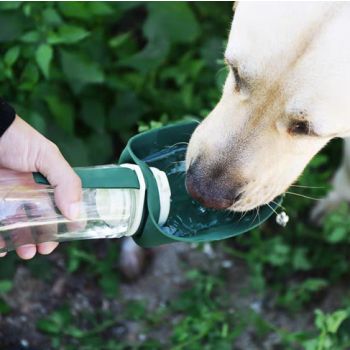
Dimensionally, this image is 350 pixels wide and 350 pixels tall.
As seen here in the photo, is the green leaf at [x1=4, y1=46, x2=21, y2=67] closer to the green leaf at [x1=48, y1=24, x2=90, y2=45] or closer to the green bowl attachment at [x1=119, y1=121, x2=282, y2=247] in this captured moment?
the green leaf at [x1=48, y1=24, x2=90, y2=45]

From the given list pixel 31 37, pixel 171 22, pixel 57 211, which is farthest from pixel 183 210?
pixel 171 22

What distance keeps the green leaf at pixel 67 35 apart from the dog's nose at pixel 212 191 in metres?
0.69

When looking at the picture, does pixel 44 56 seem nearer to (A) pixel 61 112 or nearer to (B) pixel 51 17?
(B) pixel 51 17

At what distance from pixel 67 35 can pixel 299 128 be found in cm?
87

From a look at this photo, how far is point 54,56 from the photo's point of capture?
244 centimetres

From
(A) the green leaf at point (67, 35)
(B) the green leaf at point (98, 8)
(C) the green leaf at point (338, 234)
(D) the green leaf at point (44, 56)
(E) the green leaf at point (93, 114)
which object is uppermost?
(B) the green leaf at point (98, 8)

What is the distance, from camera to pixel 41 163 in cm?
175

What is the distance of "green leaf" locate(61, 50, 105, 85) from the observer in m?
2.33

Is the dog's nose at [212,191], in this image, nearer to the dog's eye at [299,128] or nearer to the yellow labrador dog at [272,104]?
the yellow labrador dog at [272,104]

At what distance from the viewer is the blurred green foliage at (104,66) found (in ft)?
7.44

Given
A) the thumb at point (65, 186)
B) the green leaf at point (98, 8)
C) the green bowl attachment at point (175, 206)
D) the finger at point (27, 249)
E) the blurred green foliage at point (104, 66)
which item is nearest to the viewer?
the thumb at point (65, 186)

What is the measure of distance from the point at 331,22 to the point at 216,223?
23.7 inches

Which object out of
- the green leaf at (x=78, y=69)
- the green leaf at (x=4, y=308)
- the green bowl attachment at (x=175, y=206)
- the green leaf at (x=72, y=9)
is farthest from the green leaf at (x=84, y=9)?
the green leaf at (x=4, y=308)

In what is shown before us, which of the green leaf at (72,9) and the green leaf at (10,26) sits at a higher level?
the green leaf at (72,9)
